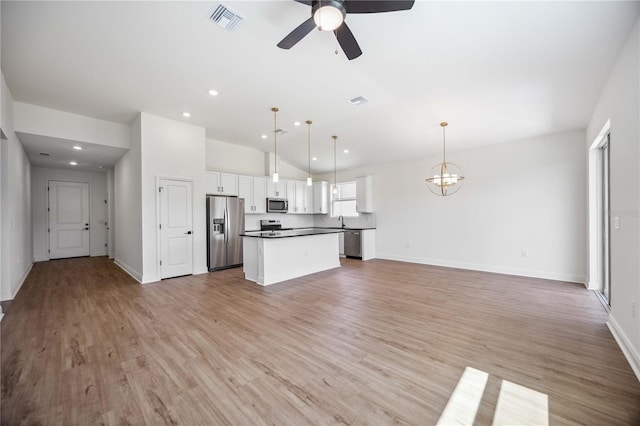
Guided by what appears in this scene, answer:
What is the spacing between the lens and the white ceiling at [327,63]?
2473 mm

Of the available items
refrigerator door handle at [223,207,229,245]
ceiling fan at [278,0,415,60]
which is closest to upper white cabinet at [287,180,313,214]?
refrigerator door handle at [223,207,229,245]

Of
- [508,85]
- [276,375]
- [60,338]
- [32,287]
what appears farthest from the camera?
[32,287]

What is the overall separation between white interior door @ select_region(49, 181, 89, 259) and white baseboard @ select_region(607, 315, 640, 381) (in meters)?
11.2

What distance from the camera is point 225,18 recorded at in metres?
2.57

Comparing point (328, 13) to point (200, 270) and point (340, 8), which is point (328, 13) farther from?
point (200, 270)

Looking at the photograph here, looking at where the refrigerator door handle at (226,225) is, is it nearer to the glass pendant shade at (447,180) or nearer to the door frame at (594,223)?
the glass pendant shade at (447,180)

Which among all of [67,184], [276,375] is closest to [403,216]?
[276,375]

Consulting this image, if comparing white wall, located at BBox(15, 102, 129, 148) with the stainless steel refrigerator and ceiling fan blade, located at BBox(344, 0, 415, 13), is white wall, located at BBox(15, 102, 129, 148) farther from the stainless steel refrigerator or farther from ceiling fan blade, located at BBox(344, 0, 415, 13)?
ceiling fan blade, located at BBox(344, 0, 415, 13)

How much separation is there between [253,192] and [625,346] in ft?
21.9

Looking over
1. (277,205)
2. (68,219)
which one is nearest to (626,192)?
(277,205)

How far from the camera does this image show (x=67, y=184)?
769cm

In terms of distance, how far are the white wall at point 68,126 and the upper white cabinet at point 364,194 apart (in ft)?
18.1

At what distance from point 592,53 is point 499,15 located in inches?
47.8

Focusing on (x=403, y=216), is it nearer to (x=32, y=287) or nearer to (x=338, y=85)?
(x=338, y=85)
